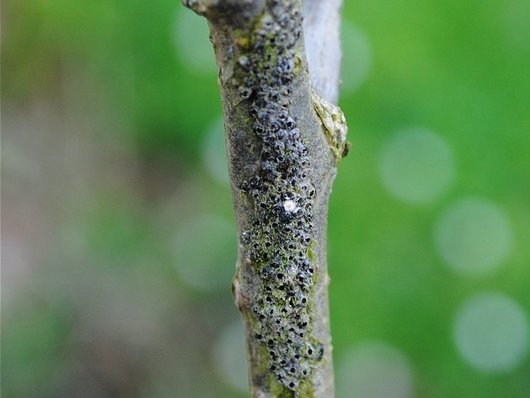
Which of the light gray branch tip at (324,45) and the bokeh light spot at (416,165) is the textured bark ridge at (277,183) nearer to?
the light gray branch tip at (324,45)

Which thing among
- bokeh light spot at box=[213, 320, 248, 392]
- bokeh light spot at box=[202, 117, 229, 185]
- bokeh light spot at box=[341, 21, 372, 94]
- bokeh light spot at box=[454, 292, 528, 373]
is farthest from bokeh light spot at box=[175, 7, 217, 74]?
bokeh light spot at box=[454, 292, 528, 373]

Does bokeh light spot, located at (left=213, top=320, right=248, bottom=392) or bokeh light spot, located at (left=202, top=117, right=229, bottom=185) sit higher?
bokeh light spot, located at (left=202, top=117, right=229, bottom=185)

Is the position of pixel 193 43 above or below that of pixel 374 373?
above

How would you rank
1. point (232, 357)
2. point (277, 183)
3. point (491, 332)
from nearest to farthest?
1. point (277, 183)
2. point (491, 332)
3. point (232, 357)

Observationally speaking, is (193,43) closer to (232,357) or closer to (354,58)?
(354,58)

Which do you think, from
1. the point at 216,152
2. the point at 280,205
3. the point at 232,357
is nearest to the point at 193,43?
the point at 216,152

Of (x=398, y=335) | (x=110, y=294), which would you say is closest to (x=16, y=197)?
(x=110, y=294)

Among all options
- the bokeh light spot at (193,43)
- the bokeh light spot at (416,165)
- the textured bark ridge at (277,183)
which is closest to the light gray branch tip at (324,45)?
the textured bark ridge at (277,183)

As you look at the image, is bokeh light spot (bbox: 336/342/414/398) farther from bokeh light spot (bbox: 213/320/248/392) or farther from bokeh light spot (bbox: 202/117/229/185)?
bokeh light spot (bbox: 202/117/229/185)
